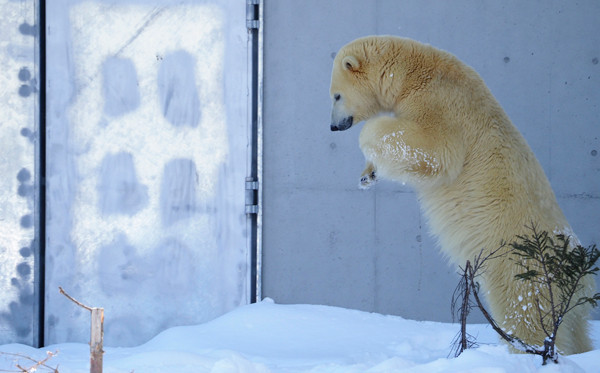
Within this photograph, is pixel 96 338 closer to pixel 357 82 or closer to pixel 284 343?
pixel 357 82

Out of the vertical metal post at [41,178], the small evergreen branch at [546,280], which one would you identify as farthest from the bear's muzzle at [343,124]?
the vertical metal post at [41,178]

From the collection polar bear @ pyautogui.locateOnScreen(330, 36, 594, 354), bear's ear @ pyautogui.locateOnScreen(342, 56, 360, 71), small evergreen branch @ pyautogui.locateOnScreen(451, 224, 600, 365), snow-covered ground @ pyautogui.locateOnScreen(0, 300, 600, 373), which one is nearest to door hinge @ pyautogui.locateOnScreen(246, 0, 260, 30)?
bear's ear @ pyautogui.locateOnScreen(342, 56, 360, 71)

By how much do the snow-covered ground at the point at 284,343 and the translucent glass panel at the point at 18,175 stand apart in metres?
0.25

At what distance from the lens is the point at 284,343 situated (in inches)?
152

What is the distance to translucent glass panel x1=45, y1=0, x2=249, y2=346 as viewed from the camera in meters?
4.37

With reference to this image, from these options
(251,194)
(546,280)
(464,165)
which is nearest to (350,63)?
(464,165)

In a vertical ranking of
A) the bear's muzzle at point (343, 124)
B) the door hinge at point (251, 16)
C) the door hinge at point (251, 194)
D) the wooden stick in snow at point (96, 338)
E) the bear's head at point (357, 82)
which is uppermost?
the door hinge at point (251, 16)

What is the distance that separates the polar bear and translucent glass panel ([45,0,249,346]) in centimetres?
132

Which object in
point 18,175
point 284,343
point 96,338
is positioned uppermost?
point 18,175

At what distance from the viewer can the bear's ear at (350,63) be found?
11.2ft

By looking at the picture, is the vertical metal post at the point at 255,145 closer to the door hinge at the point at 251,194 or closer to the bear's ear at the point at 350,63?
the door hinge at the point at 251,194

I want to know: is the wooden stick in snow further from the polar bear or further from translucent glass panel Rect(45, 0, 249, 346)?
translucent glass panel Rect(45, 0, 249, 346)

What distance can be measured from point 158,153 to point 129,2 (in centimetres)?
100

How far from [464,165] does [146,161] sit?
218 cm
